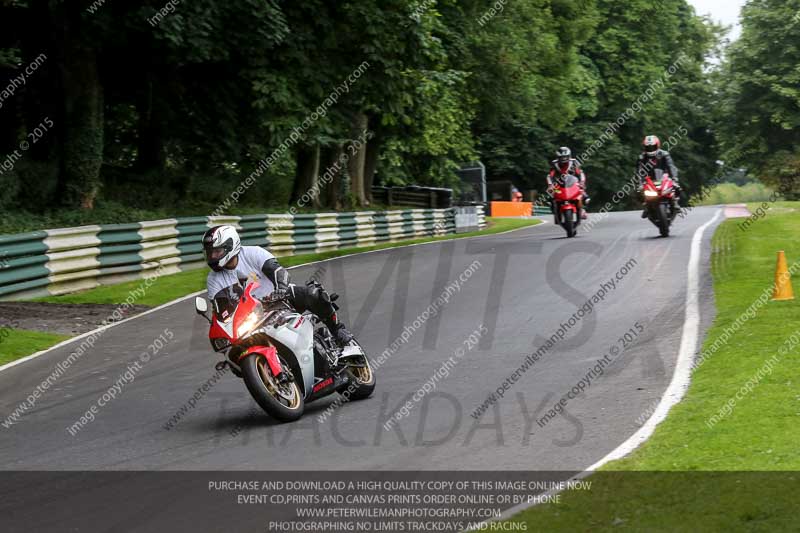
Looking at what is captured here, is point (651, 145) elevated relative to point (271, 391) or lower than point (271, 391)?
elevated

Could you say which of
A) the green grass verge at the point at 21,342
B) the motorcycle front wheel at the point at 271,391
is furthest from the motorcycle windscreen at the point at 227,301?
the green grass verge at the point at 21,342

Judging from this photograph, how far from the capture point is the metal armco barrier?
17.6 m

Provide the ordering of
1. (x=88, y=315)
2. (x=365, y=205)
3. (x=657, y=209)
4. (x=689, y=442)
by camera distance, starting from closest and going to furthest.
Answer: (x=689, y=442)
(x=88, y=315)
(x=657, y=209)
(x=365, y=205)

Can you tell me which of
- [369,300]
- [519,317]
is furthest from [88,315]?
[519,317]

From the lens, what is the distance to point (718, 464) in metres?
6.88

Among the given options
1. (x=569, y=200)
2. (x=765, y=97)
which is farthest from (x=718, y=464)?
(x=765, y=97)

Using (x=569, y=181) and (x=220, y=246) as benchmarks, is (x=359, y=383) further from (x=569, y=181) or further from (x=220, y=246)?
(x=569, y=181)

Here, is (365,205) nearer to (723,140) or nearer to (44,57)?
(44,57)

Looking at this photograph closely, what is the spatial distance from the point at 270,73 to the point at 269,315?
53.2 ft

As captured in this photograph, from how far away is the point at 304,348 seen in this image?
927cm

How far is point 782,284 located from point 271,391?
714 cm

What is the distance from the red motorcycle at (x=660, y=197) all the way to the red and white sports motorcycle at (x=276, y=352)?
13.6 meters

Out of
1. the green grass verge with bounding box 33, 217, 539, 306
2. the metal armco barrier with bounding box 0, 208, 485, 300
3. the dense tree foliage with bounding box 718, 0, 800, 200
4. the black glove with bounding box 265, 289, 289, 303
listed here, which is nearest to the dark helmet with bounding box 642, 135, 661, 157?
the metal armco barrier with bounding box 0, 208, 485, 300

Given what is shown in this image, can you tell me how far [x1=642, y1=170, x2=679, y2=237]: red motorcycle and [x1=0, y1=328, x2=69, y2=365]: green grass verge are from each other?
12.2 meters
